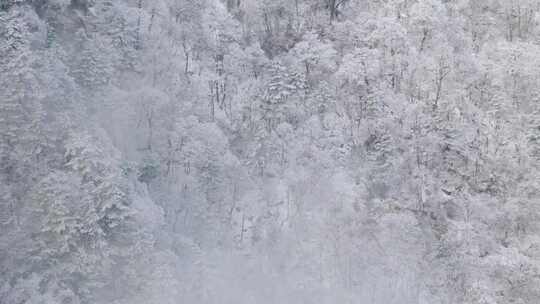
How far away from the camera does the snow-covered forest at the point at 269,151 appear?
53.8ft

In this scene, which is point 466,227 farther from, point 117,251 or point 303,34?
point 117,251

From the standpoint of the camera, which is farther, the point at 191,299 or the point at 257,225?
the point at 257,225

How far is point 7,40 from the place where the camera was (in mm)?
16875

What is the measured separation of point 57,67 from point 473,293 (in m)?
18.8

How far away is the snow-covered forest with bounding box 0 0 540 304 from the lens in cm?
1641

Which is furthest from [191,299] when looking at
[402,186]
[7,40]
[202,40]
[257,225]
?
[202,40]

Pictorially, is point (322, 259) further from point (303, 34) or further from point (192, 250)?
point (303, 34)

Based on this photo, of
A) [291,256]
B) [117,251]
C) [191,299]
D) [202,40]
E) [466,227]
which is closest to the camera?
[117,251]

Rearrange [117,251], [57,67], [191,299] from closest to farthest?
[117,251], [57,67], [191,299]

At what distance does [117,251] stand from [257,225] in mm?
9097

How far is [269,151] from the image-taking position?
2659 cm

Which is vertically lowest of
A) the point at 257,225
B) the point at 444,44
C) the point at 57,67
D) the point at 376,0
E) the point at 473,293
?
the point at 473,293

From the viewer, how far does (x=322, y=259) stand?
24.4m

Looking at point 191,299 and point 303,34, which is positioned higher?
point 303,34
